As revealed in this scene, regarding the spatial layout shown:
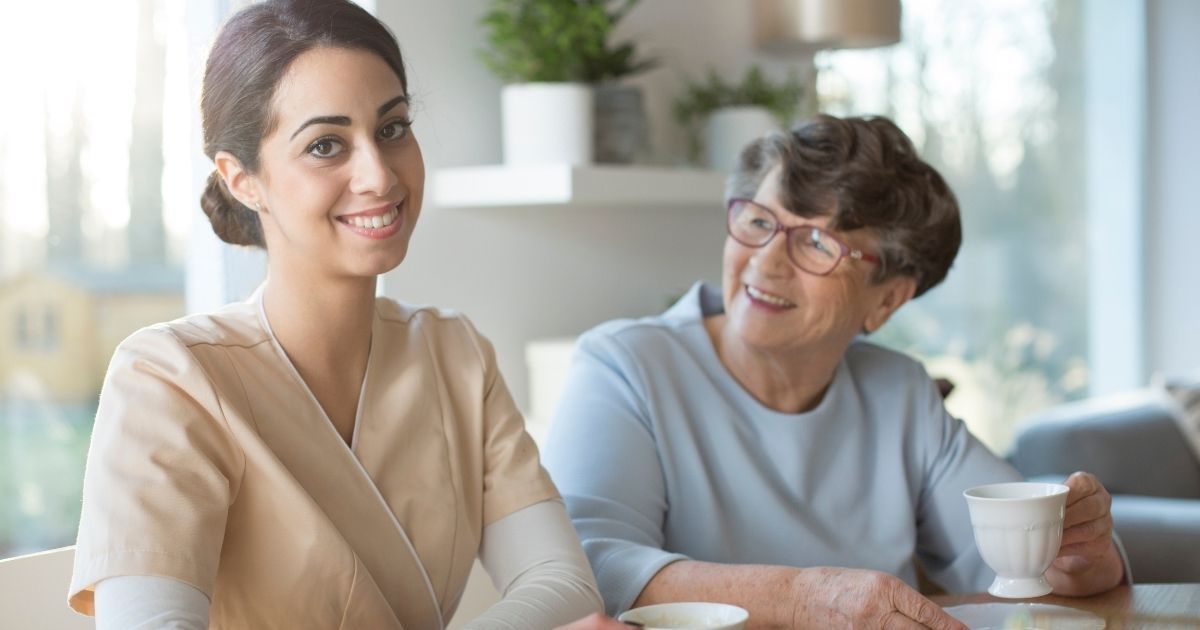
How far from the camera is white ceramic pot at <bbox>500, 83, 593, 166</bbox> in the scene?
257 centimetres

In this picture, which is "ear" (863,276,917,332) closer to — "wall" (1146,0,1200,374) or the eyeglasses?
the eyeglasses

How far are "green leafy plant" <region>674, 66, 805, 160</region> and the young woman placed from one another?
174 centimetres

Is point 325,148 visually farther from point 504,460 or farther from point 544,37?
point 544,37

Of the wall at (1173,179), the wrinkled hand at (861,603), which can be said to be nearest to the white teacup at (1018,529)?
the wrinkled hand at (861,603)

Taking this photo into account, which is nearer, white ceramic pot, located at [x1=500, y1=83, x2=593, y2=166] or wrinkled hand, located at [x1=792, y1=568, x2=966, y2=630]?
wrinkled hand, located at [x1=792, y1=568, x2=966, y2=630]

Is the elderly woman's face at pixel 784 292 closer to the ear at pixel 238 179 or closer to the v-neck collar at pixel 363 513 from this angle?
the v-neck collar at pixel 363 513

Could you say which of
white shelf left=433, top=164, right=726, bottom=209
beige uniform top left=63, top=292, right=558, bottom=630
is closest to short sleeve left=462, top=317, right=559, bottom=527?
beige uniform top left=63, top=292, right=558, bottom=630

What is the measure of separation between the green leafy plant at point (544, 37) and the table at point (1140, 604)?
4.61ft

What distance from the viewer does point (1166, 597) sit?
162cm

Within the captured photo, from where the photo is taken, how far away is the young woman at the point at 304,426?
47.7 inches

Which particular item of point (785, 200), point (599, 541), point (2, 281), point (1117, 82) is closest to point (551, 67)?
point (785, 200)

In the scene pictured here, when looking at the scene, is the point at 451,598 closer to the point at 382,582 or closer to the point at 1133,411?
the point at 382,582

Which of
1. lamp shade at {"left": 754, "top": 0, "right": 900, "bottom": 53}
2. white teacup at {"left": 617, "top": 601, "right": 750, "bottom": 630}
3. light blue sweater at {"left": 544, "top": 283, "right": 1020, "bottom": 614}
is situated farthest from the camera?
lamp shade at {"left": 754, "top": 0, "right": 900, "bottom": 53}

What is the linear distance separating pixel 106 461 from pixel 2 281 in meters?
2.65
